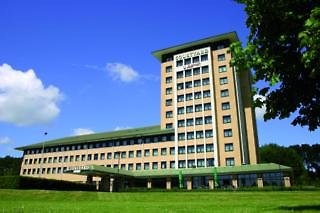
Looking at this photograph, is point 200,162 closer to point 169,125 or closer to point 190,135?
point 190,135

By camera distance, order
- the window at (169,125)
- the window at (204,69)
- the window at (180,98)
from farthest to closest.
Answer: the window at (180,98) < the window at (169,125) < the window at (204,69)

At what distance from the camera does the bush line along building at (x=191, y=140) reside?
69.9 metres

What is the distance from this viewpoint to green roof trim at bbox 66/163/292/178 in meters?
62.0

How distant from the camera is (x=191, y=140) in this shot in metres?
77.1

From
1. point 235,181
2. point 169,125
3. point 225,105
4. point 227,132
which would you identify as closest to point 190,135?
point 169,125

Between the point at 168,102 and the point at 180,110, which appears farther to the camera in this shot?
the point at 168,102

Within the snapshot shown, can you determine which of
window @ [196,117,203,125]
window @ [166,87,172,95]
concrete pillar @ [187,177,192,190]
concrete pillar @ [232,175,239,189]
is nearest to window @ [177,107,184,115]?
window @ [196,117,203,125]

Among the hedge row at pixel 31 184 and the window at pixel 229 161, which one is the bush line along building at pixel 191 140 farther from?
the hedge row at pixel 31 184

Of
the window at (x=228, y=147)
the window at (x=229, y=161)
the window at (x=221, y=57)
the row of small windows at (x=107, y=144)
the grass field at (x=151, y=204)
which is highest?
the window at (x=221, y=57)

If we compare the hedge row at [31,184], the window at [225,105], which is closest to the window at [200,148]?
the window at [225,105]

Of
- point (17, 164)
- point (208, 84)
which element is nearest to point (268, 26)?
point (208, 84)

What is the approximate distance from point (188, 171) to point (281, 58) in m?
58.2

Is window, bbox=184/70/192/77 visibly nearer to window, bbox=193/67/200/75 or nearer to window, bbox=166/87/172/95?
window, bbox=193/67/200/75

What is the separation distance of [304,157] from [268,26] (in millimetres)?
116286
